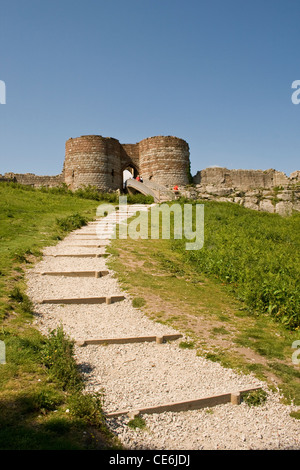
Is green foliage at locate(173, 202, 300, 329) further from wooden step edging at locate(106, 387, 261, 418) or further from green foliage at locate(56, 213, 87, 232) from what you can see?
green foliage at locate(56, 213, 87, 232)

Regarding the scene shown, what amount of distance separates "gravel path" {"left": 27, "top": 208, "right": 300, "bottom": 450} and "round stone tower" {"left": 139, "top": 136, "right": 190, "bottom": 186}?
28.2 m

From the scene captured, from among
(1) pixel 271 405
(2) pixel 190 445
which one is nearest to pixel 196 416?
(2) pixel 190 445

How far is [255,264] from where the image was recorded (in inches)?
436

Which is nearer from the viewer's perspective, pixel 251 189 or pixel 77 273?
pixel 77 273

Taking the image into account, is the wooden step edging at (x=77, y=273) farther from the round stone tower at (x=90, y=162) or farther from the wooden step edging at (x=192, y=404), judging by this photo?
the round stone tower at (x=90, y=162)

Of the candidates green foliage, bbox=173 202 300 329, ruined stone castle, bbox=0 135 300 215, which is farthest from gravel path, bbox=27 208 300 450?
ruined stone castle, bbox=0 135 300 215

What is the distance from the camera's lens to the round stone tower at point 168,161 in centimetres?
3566

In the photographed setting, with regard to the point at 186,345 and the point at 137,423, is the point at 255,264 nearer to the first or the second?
the point at 186,345

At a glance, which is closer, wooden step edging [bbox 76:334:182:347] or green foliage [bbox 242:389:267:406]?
green foliage [bbox 242:389:267:406]

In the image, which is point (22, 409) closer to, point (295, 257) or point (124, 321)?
point (124, 321)

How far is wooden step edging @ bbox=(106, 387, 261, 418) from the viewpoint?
180 inches

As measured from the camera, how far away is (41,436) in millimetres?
3789

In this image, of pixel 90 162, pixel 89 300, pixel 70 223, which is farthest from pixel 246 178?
pixel 89 300

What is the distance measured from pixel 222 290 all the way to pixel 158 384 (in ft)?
16.3
